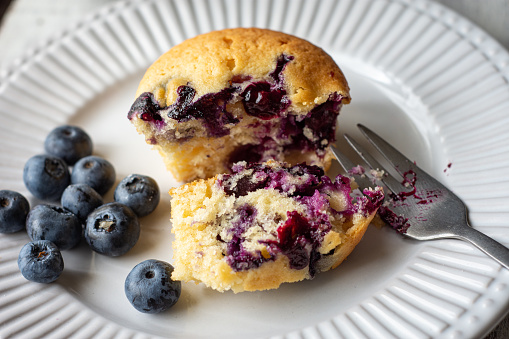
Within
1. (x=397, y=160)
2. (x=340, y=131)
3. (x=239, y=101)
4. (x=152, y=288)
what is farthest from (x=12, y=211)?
(x=397, y=160)

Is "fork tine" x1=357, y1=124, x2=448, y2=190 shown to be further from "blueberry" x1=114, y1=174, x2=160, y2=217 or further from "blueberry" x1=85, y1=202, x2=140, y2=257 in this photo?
"blueberry" x1=85, y1=202, x2=140, y2=257

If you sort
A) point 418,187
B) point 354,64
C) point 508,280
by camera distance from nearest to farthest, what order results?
1. point 508,280
2. point 418,187
3. point 354,64

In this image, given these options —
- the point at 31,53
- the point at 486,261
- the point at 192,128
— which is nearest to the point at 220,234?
the point at 192,128

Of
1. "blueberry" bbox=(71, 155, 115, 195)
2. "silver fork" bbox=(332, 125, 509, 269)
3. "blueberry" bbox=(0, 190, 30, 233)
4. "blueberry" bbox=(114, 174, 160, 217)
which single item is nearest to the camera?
"silver fork" bbox=(332, 125, 509, 269)

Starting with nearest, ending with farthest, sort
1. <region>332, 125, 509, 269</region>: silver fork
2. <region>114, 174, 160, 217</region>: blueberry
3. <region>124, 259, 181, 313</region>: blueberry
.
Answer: <region>124, 259, 181, 313</region>: blueberry
<region>332, 125, 509, 269</region>: silver fork
<region>114, 174, 160, 217</region>: blueberry

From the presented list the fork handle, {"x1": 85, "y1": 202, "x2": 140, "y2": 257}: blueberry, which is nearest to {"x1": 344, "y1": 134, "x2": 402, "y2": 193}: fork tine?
the fork handle

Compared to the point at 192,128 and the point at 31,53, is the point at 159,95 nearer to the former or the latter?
the point at 192,128
